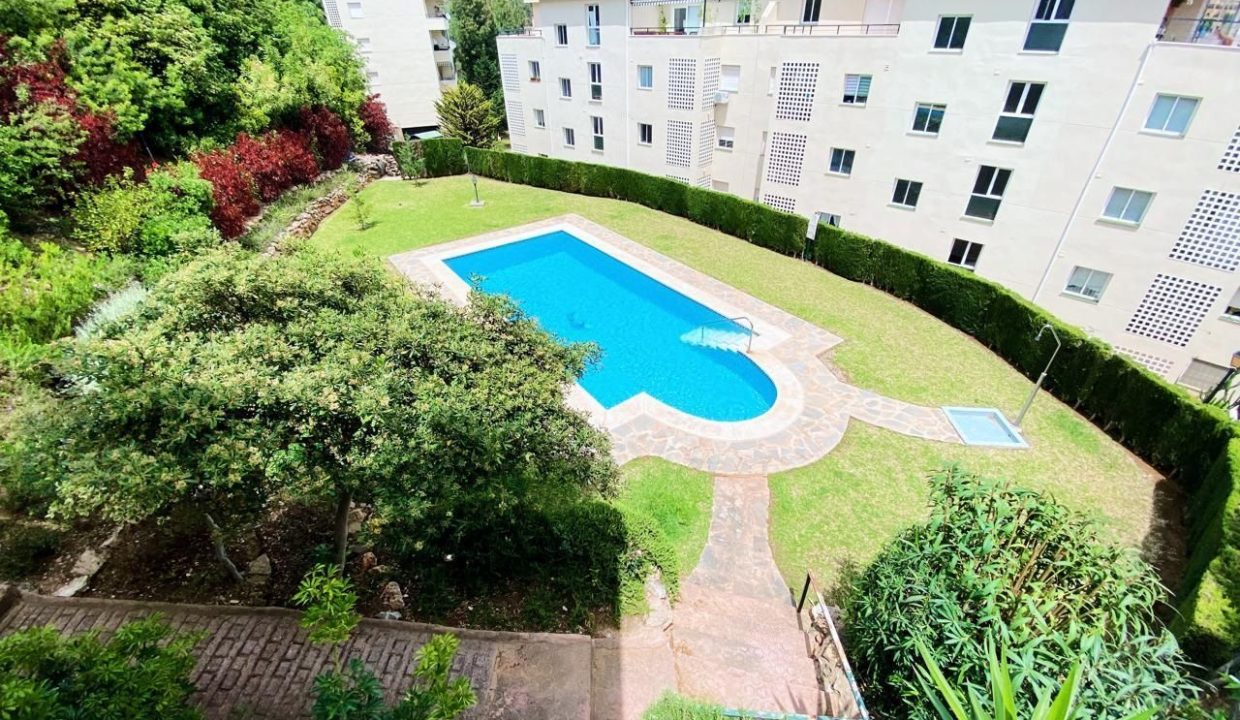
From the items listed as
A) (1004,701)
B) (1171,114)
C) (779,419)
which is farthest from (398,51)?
(1004,701)

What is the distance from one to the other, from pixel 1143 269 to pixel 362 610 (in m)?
22.2

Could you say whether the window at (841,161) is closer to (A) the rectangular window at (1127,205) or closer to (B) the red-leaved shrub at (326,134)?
(A) the rectangular window at (1127,205)

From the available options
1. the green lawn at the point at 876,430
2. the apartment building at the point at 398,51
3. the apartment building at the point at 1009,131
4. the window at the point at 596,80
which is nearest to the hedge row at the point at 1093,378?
the green lawn at the point at 876,430

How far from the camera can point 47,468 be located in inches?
186

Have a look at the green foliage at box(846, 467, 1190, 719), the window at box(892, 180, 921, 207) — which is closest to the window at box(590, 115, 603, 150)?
the window at box(892, 180, 921, 207)

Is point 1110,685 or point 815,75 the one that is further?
point 815,75

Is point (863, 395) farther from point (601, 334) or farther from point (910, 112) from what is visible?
point (910, 112)

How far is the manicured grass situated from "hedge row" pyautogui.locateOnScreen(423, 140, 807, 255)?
14382mm

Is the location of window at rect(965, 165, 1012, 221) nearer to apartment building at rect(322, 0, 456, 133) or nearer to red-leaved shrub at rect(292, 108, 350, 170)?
red-leaved shrub at rect(292, 108, 350, 170)

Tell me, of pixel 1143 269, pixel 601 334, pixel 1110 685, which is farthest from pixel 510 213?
pixel 1110 685

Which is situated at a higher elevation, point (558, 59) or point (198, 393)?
point (558, 59)

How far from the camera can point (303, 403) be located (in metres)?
5.37

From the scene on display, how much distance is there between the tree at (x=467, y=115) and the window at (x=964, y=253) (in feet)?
99.7

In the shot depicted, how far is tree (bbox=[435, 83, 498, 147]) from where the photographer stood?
35.3 m
